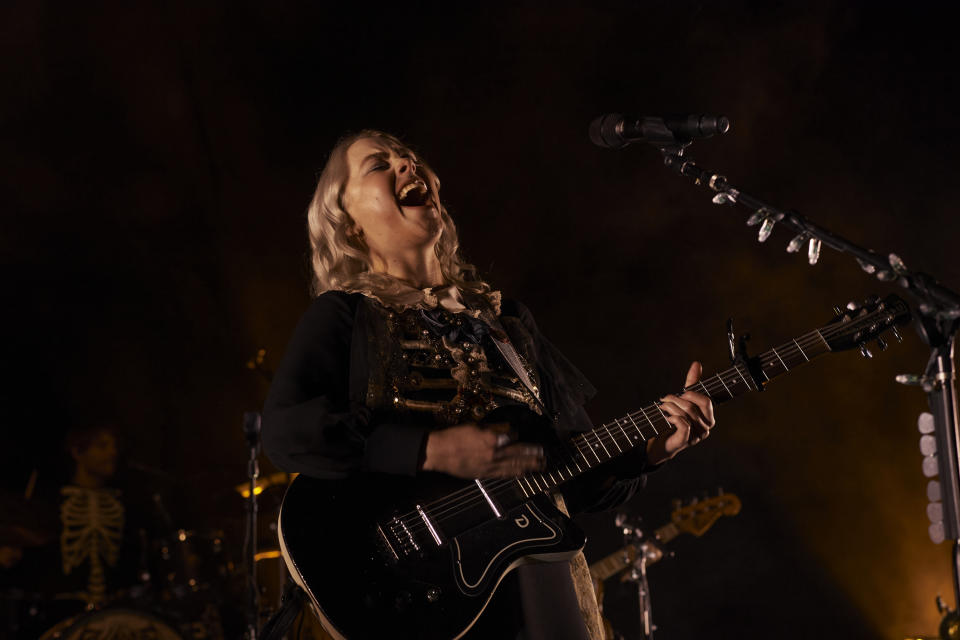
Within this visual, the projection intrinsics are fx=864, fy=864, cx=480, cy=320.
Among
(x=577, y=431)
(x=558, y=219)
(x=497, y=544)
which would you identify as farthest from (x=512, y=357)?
(x=558, y=219)

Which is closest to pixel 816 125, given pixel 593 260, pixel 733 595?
pixel 593 260

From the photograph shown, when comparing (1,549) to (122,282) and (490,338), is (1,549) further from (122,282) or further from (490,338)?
(490,338)

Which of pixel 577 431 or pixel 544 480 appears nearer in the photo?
pixel 544 480

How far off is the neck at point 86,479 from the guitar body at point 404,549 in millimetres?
4376

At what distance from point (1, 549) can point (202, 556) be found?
3.92ft

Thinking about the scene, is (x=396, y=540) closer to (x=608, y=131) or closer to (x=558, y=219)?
(x=608, y=131)

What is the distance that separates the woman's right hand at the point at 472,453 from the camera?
189 cm

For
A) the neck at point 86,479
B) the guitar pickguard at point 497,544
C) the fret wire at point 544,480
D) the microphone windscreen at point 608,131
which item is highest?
the neck at point 86,479

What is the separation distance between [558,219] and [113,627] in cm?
374

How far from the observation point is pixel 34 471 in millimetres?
6062

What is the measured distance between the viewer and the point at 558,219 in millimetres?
Result: 6055

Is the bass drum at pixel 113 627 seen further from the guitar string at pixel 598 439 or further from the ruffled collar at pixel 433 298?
the guitar string at pixel 598 439

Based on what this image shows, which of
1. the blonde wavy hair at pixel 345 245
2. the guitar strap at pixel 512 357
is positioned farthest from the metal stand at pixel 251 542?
the guitar strap at pixel 512 357

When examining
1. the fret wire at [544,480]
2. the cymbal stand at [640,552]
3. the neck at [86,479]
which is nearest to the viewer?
the fret wire at [544,480]
